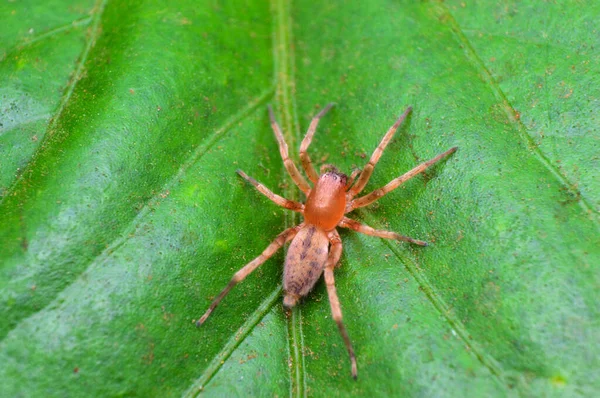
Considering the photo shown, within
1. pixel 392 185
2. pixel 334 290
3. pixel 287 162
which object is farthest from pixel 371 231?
pixel 287 162

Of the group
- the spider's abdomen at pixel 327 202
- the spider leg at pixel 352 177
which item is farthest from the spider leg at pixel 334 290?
the spider leg at pixel 352 177

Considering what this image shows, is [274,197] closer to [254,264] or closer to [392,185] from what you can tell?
[254,264]

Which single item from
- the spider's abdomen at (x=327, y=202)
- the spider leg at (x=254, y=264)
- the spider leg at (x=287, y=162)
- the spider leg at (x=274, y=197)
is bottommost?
the spider leg at (x=254, y=264)

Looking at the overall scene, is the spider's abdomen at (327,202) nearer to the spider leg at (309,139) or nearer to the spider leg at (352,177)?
the spider leg at (352,177)

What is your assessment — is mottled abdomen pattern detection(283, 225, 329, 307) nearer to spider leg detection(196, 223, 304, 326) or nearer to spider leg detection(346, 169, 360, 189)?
spider leg detection(196, 223, 304, 326)

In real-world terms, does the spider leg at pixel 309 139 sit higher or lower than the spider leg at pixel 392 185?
higher

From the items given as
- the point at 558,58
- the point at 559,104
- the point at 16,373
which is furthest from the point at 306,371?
the point at 558,58
